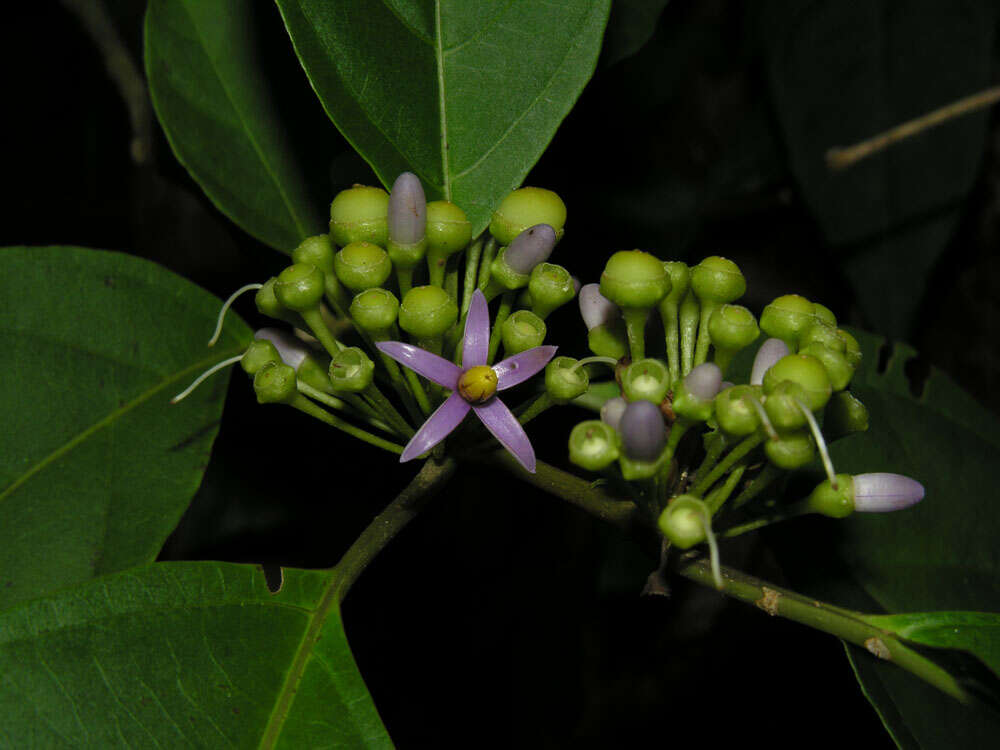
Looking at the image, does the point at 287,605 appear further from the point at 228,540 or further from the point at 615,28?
the point at 615,28

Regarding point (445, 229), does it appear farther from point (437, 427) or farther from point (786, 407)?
point (786, 407)

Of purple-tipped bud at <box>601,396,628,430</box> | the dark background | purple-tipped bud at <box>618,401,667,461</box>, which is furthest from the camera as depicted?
the dark background

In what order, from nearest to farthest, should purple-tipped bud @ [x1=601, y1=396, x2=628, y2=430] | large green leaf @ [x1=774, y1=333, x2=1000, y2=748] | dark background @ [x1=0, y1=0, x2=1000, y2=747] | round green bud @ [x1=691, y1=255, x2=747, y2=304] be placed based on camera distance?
purple-tipped bud @ [x1=601, y1=396, x2=628, y2=430] → round green bud @ [x1=691, y1=255, x2=747, y2=304] → large green leaf @ [x1=774, y1=333, x2=1000, y2=748] → dark background @ [x1=0, y1=0, x2=1000, y2=747]

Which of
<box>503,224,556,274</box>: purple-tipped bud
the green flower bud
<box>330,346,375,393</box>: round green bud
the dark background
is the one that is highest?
<box>503,224,556,274</box>: purple-tipped bud

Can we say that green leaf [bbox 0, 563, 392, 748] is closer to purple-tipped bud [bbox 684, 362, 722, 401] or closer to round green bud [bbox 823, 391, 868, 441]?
purple-tipped bud [bbox 684, 362, 722, 401]

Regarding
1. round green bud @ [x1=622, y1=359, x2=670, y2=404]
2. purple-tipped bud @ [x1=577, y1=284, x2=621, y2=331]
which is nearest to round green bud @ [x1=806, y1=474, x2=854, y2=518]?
round green bud @ [x1=622, y1=359, x2=670, y2=404]

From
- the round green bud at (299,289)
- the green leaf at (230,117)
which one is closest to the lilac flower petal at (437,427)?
the round green bud at (299,289)

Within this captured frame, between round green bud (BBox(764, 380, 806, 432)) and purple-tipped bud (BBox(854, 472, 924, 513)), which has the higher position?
round green bud (BBox(764, 380, 806, 432))
